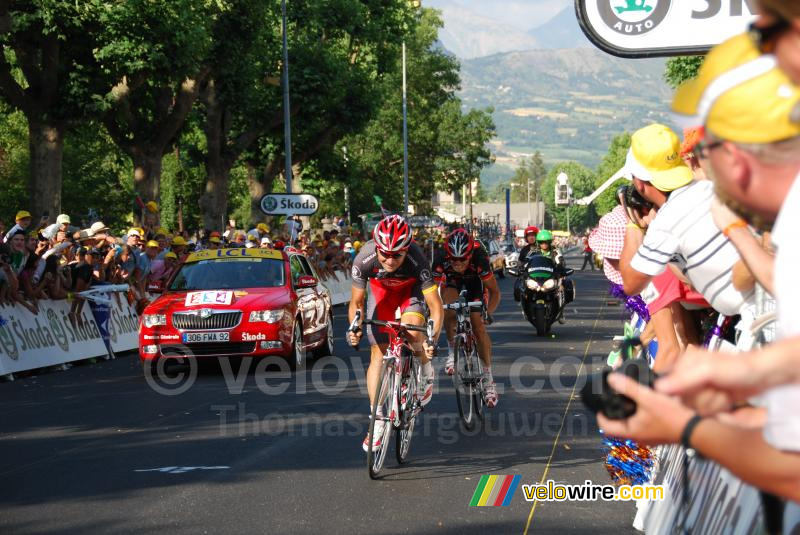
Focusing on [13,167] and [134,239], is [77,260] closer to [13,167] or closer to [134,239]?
[134,239]

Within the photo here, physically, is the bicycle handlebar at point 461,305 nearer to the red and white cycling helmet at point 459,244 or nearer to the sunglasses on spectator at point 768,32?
the red and white cycling helmet at point 459,244

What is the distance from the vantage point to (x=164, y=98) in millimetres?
32250

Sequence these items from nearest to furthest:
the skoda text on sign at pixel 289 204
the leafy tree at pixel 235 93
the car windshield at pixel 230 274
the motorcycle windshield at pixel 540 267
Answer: the car windshield at pixel 230 274 < the motorcycle windshield at pixel 540 267 < the leafy tree at pixel 235 93 < the skoda text on sign at pixel 289 204

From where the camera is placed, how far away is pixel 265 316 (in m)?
15.8

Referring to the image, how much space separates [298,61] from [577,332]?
80.6 feet

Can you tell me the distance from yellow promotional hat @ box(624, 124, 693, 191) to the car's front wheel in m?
10.5

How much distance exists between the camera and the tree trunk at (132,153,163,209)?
31016mm

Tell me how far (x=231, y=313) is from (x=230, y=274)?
4.46 ft

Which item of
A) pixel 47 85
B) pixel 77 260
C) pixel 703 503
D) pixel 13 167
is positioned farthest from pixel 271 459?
pixel 13 167

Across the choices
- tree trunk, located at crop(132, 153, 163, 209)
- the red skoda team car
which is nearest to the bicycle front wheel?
the red skoda team car

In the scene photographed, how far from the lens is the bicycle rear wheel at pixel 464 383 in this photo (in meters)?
10.5

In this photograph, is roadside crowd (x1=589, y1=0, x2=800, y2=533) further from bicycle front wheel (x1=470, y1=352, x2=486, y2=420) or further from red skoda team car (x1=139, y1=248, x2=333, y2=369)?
red skoda team car (x1=139, y1=248, x2=333, y2=369)

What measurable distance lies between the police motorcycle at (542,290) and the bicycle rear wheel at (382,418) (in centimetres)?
1235

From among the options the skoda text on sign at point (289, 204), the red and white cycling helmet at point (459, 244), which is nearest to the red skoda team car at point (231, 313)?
the red and white cycling helmet at point (459, 244)
